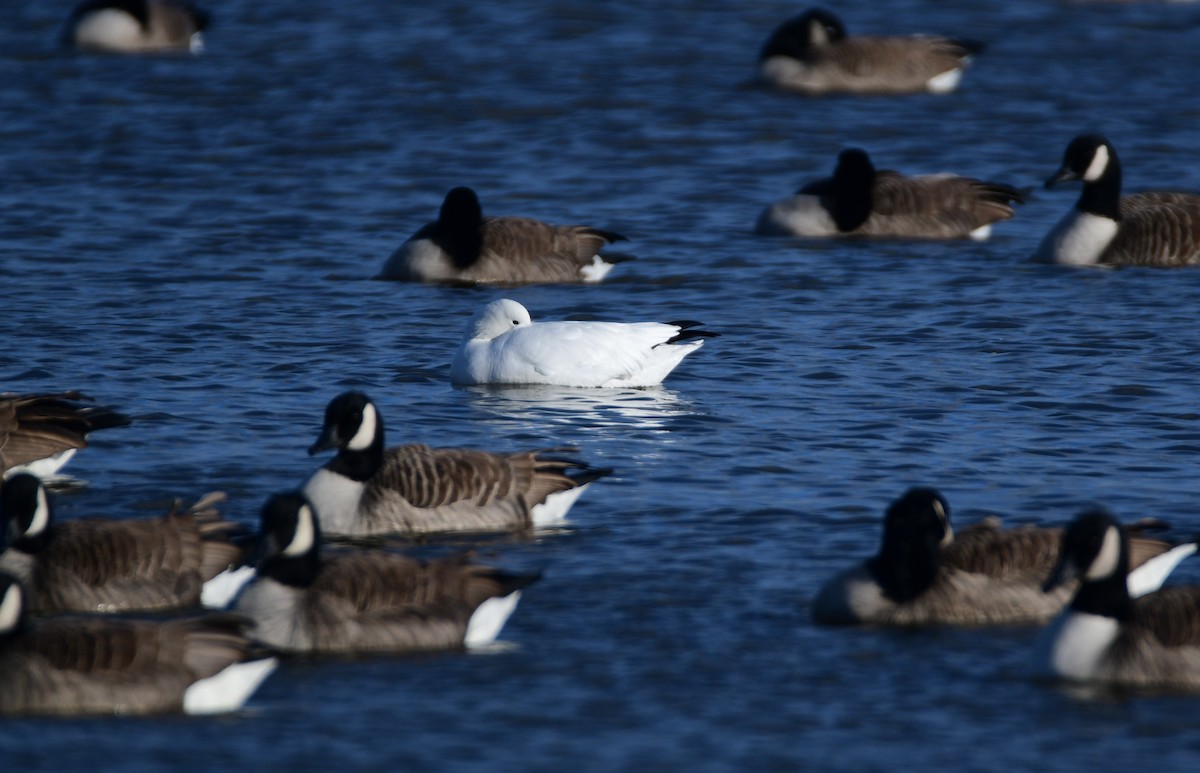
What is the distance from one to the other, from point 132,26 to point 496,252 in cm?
1442

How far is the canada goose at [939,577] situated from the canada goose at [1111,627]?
0.61 m

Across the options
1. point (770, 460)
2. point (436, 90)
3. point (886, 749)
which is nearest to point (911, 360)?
point (770, 460)

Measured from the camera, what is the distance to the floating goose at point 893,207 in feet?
71.3

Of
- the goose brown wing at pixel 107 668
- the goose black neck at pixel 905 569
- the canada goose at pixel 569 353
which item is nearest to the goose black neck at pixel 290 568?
the goose brown wing at pixel 107 668

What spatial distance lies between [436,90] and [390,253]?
28.3 ft

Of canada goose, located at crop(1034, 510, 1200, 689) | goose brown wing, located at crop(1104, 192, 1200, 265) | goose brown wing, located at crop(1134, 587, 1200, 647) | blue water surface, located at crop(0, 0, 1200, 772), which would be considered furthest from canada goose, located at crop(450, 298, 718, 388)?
goose brown wing, located at crop(1104, 192, 1200, 265)

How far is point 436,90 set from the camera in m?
29.6

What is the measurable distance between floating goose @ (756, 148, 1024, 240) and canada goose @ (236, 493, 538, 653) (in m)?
12.2

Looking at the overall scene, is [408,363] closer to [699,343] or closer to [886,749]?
[699,343]

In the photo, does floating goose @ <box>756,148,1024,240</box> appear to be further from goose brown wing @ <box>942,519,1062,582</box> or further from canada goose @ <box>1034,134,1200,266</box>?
goose brown wing @ <box>942,519,1062,582</box>

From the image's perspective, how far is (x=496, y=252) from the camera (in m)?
20.0

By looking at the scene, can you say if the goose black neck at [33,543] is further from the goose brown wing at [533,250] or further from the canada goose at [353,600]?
the goose brown wing at [533,250]

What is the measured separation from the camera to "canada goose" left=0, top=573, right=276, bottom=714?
9.14 metres

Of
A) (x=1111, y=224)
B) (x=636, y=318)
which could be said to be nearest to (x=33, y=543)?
(x=636, y=318)
